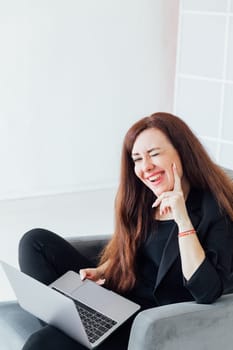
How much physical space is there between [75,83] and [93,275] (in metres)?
1.92

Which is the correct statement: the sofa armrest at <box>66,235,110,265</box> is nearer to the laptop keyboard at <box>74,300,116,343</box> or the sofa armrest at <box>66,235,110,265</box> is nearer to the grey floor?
the laptop keyboard at <box>74,300,116,343</box>

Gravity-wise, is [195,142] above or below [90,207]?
above

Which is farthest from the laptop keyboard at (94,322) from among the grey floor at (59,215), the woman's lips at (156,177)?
the grey floor at (59,215)

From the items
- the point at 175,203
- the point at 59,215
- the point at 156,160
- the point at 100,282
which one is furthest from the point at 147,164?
the point at 59,215

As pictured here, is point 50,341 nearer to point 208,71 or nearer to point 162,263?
point 162,263

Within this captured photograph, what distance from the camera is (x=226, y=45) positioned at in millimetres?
3871

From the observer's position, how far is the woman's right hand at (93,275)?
7.46 ft

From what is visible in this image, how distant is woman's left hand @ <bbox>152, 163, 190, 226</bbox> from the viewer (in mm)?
1986

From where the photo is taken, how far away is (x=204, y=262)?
1.92 metres

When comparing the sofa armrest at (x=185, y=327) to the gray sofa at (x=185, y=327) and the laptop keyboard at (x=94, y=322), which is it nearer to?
the gray sofa at (x=185, y=327)

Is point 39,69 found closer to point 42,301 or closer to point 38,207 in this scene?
point 38,207

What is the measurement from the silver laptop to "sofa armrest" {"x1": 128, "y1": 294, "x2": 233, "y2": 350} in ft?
0.57

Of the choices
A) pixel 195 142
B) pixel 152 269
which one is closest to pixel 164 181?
pixel 195 142

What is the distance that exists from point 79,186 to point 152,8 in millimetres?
1111
